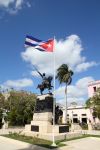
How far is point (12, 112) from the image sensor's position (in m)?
45.5

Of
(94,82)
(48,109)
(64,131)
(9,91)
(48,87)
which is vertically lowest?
(64,131)

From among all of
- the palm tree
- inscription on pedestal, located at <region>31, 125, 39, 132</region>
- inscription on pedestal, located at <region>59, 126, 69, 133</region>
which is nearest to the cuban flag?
inscription on pedestal, located at <region>59, 126, 69, 133</region>

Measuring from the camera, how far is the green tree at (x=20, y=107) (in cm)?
4503

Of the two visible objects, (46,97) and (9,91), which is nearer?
(46,97)

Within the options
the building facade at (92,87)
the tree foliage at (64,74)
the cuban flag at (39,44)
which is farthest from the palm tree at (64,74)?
the cuban flag at (39,44)

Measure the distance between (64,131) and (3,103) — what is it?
86.7 feet

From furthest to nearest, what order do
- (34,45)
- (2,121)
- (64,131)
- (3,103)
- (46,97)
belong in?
(3,103)
(2,121)
(46,97)
(64,131)
(34,45)

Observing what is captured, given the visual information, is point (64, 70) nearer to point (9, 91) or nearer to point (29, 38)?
point (9, 91)

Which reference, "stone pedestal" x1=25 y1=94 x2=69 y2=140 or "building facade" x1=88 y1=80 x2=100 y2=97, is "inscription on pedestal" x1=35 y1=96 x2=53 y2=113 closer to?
"stone pedestal" x1=25 y1=94 x2=69 y2=140

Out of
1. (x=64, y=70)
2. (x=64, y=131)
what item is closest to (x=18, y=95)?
(x=64, y=70)

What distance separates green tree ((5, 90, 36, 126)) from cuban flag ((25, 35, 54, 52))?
25654 millimetres

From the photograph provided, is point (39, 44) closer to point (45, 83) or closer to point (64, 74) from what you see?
point (45, 83)

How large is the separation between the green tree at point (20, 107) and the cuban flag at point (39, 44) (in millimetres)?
25654

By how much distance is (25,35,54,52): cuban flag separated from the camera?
21.8 m
